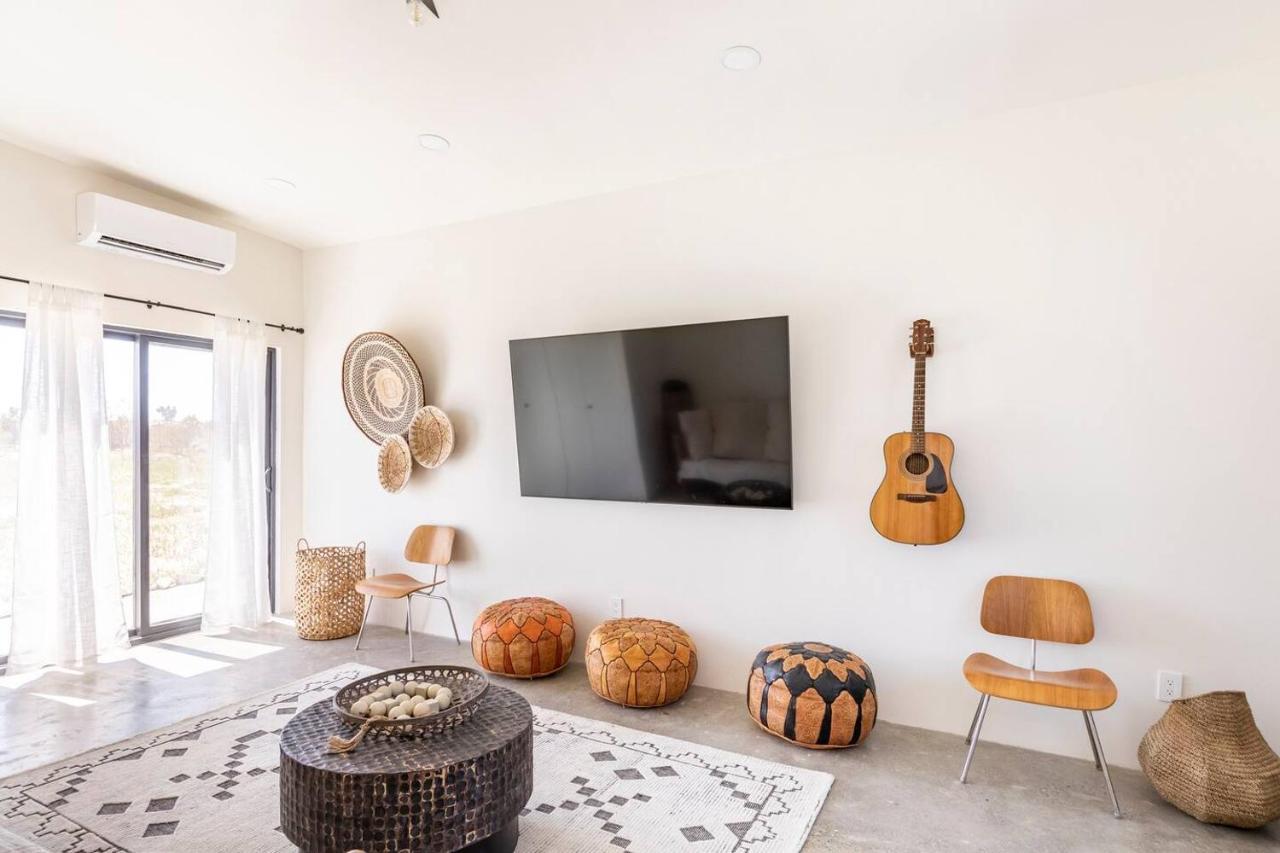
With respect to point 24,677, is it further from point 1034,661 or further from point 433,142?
point 1034,661

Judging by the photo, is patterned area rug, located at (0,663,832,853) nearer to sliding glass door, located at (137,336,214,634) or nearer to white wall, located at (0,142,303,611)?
sliding glass door, located at (137,336,214,634)

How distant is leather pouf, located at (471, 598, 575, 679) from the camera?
347cm

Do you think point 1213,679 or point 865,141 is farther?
point 865,141

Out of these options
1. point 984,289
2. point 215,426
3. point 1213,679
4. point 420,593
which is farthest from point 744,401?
point 215,426

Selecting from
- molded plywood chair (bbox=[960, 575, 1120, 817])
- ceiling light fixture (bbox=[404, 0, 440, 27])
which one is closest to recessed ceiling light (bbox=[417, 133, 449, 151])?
ceiling light fixture (bbox=[404, 0, 440, 27])

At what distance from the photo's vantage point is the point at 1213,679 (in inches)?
99.1

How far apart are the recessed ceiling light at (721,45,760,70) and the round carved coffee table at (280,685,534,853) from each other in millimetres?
2368

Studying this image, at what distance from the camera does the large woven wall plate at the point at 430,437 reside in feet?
13.9

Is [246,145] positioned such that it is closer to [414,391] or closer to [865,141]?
[414,391]

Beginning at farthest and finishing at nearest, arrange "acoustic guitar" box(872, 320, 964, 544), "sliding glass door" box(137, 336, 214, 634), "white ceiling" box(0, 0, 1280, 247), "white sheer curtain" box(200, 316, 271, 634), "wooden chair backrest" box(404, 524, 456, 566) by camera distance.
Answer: "white sheer curtain" box(200, 316, 271, 634) → "wooden chair backrest" box(404, 524, 456, 566) → "sliding glass door" box(137, 336, 214, 634) → "acoustic guitar" box(872, 320, 964, 544) → "white ceiling" box(0, 0, 1280, 247)

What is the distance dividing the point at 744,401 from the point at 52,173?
12.1 feet

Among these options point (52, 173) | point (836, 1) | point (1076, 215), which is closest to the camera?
point (836, 1)

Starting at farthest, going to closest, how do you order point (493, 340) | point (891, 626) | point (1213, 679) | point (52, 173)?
point (493, 340) < point (52, 173) < point (891, 626) < point (1213, 679)

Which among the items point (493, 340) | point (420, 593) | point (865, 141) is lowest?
point (420, 593)
